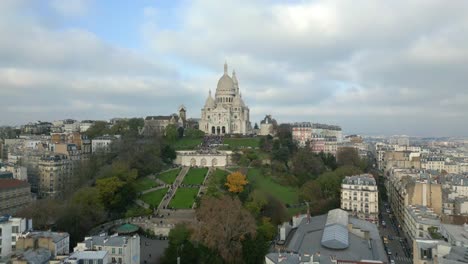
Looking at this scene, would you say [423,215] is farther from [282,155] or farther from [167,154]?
[167,154]

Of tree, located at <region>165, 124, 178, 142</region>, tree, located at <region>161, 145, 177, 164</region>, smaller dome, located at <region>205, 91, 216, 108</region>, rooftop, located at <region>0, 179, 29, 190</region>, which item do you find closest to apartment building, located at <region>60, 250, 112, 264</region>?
rooftop, located at <region>0, 179, 29, 190</region>

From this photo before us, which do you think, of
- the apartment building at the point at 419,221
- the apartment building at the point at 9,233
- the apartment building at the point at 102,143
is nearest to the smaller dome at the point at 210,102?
the apartment building at the point at 102,143

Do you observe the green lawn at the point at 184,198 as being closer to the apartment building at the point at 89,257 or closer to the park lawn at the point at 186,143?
the park lawn at the point at 186,143

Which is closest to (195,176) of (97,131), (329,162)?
(329,162)

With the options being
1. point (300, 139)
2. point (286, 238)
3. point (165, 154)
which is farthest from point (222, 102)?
point (286, 238)

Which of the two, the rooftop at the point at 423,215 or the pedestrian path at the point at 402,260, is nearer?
the pedestrian path at the point at 402,260

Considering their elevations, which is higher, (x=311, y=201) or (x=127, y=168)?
(x=127, y=168)

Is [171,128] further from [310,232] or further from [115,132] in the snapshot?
[310,232]
